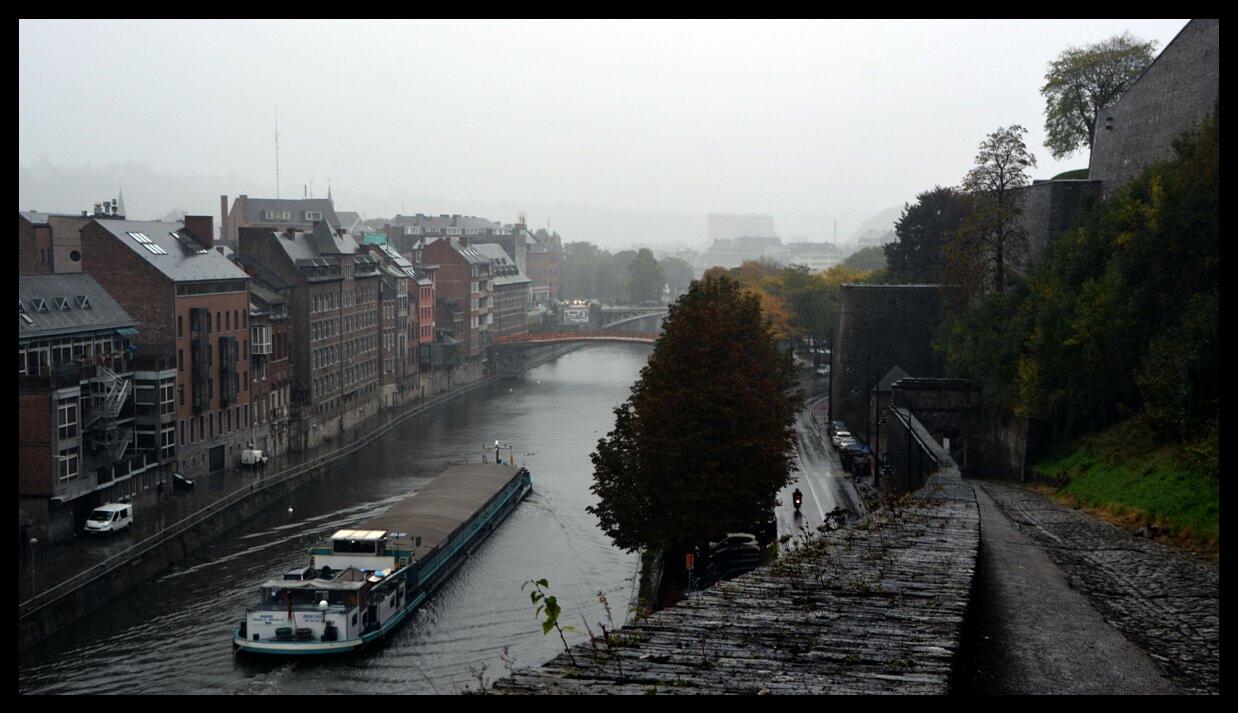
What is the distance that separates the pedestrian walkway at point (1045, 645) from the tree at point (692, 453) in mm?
11947

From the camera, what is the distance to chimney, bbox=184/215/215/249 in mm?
37438

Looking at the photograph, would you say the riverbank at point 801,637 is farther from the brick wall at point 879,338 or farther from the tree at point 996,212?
the brick wall at point 879,338

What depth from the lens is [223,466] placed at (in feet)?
116

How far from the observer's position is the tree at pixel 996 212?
105 feet

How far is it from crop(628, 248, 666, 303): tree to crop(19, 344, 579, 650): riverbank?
76321 mm

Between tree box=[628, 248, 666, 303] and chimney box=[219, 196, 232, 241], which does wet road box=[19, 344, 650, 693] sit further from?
tree box=[628, 248, 666, 303]

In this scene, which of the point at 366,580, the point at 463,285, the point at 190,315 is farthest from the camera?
the point at 463,285

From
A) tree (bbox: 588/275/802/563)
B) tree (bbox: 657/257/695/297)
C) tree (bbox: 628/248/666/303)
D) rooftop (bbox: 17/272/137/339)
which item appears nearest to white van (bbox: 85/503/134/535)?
rooftop (bbox: 17/272/137/339)

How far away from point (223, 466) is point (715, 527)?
18393 mm

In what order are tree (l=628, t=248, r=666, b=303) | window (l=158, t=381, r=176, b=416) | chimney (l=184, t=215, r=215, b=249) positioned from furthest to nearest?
tree (l=628, t=248, r=666, b=303) < chimney (l=184, t=215, r=215, b=249) < window (l=158, t=381, r=176, b=416)

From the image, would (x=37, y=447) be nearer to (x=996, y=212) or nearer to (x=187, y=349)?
(x=187, y=349)

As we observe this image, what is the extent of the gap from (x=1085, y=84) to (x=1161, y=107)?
1851 centimetres

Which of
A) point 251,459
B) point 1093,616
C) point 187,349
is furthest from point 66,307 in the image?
point 1093,616

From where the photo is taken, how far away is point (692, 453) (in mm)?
22266
